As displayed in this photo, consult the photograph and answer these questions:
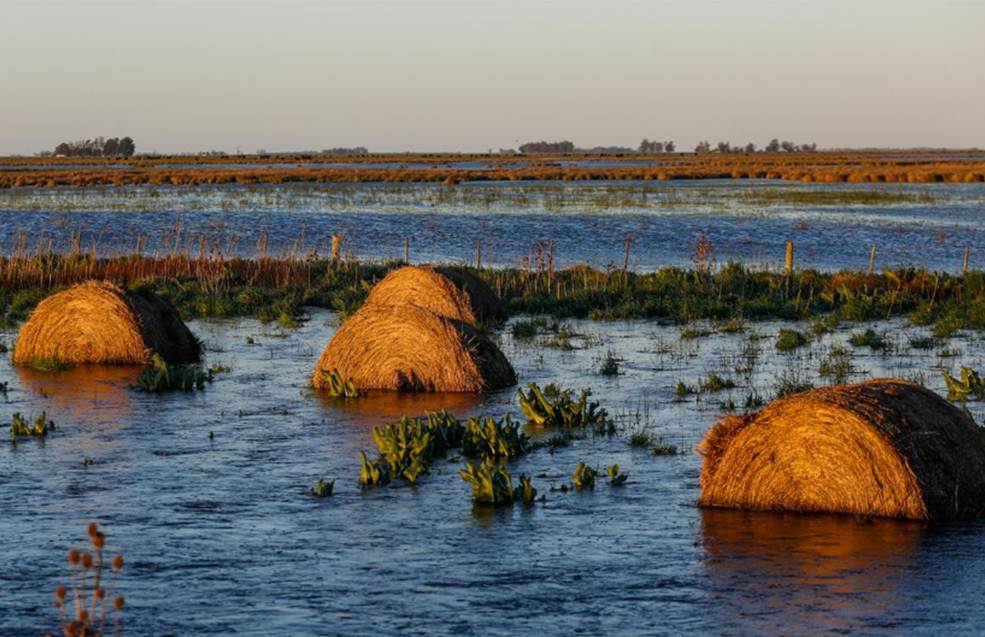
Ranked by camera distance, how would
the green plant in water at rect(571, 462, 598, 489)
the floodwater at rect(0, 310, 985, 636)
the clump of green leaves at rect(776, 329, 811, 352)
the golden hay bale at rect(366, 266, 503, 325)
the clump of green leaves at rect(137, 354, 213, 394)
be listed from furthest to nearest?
1. the golden hay bale at rect(366, 266, 503, 325)
2. the clump of green leaves at rect(776, 329, 811, 352)
3. the clump of green leaves at rect(137, 354, 213, 394)
4. the green plant in water at rect(571, 462, 598, 489)
5. the floodwater at rect(0, 310, 985, 636)

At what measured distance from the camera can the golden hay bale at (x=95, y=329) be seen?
22625 millimetres

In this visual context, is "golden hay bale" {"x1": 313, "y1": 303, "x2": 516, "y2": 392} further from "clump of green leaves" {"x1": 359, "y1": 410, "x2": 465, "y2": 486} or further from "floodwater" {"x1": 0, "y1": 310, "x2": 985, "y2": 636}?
"clump of green leaves" {"x1": 359, "y1": 410, "x2": 465, "y2": 486}

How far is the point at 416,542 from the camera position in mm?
12281

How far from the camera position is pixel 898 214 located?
6925 centimetres

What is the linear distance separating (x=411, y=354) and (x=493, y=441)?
4550mm

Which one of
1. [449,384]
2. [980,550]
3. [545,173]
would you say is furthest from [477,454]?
[545,173]

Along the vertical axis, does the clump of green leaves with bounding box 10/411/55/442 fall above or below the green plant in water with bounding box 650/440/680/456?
below

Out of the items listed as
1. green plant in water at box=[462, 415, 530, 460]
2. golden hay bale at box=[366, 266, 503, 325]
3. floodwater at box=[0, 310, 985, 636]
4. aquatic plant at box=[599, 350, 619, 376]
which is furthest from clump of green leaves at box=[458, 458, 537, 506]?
golden hay bale at box=[366, 266, 503, 325]

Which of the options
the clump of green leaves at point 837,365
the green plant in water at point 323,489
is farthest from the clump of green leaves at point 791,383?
the green plant in water at point 323,489

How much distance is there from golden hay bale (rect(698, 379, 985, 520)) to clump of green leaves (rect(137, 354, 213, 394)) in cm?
984

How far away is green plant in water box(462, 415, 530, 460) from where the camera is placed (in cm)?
1580

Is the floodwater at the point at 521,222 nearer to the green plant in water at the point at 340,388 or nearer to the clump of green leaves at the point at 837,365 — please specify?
the green plant in water at the point at 340,388

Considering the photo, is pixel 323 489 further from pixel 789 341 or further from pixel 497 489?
pixel 789 341

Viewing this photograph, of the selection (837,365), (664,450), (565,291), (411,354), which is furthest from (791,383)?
(565,291)
